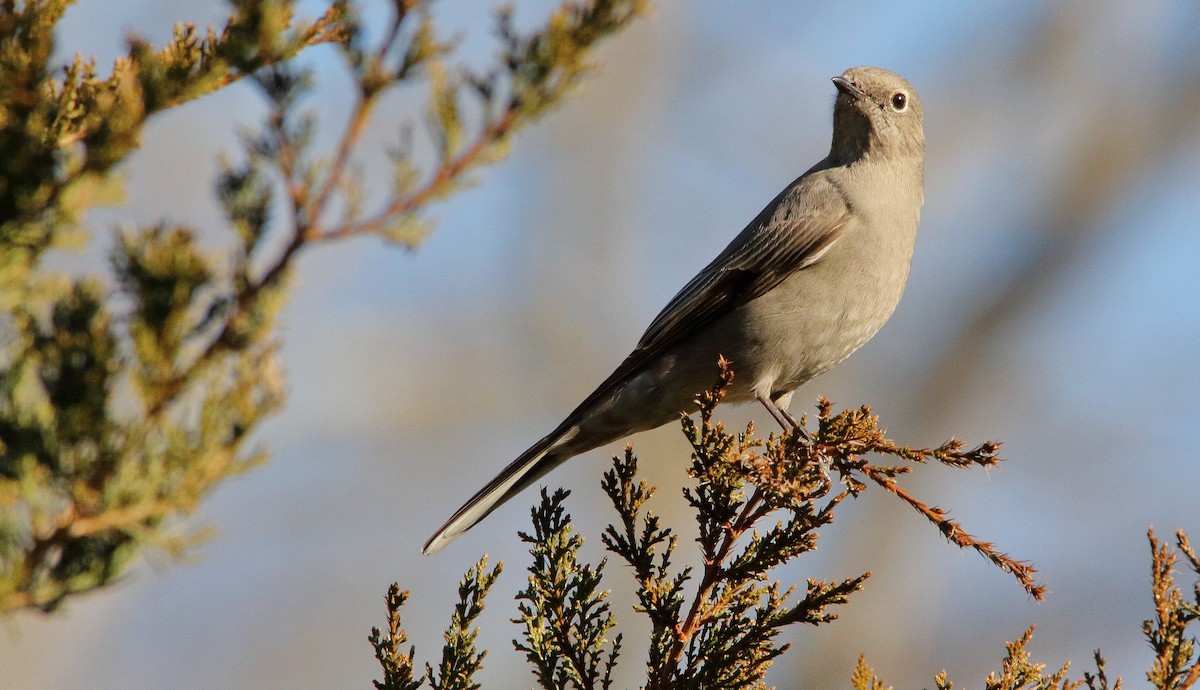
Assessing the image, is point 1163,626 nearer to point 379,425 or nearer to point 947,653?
point 947,653

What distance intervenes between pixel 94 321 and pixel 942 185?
13.8 m

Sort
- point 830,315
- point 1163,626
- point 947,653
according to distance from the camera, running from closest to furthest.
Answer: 1. point 1163,626
2. point 830,315
3. point 947,653

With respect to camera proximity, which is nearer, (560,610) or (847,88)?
(560,610)

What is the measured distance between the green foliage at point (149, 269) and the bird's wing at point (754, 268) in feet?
6.70

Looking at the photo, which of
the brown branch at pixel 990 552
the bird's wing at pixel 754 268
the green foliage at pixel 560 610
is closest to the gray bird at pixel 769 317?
the bird's wing at pixel 754 268

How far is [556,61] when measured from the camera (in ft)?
Result: 11.6

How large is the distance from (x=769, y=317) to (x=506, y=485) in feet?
4.75

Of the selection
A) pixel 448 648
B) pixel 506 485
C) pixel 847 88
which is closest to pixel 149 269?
pixel 448 648

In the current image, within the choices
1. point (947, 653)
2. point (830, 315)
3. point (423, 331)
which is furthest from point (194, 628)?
point (830, 315)

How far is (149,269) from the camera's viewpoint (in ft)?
9.41

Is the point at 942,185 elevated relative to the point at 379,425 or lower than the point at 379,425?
lower

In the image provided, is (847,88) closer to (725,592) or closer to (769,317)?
(769,317)

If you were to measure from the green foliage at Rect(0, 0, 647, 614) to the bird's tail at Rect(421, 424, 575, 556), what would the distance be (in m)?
1.86

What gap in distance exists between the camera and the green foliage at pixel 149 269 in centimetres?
284
